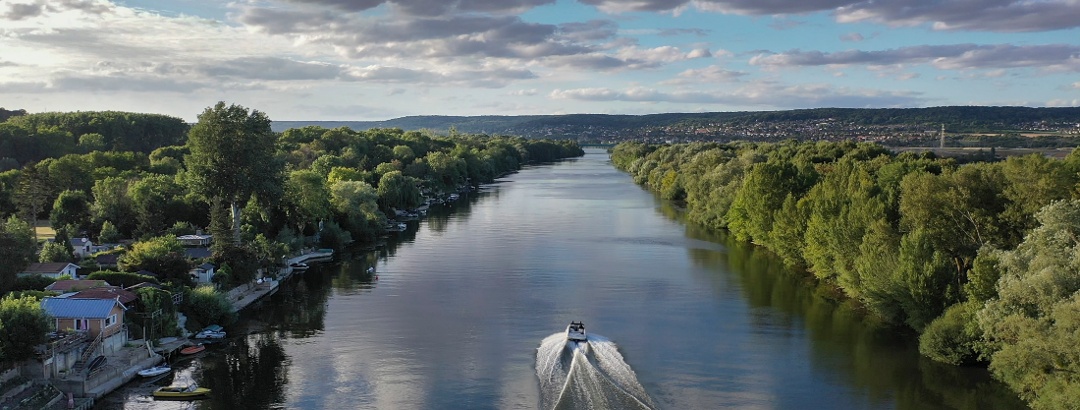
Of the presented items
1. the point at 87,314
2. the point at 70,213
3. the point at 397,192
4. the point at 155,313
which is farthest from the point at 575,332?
the point at 397,192

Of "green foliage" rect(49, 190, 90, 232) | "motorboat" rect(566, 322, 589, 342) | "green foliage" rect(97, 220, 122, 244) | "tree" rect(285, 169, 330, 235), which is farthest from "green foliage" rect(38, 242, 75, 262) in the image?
"motorboat" rect(566, 322, 589, 342)

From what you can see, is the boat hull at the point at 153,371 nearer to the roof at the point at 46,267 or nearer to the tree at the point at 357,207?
the roof at the point at 46,267

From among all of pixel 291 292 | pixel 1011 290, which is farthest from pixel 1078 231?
pixel 291 292

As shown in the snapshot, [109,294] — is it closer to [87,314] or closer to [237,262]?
[87,314]

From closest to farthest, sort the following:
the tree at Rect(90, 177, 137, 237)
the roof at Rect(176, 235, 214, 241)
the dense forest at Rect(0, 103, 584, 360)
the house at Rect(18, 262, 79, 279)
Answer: the dense forest at Rect(0, 103, 584, 360) → the house at Rect(18, 262, 79, 279) → the roof at Rect(176, 235, 214, 241) → the tree at Rect(90, 177, 137, 237)

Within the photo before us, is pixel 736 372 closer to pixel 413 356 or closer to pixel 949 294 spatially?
pixel 949 294

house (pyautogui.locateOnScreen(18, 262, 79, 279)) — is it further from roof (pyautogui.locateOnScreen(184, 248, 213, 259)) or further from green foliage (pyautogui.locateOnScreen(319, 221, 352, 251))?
green foliage (pyautogui.locateOnScreen(319, 221, 352, 251))

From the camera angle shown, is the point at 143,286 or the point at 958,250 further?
the point at 958,250

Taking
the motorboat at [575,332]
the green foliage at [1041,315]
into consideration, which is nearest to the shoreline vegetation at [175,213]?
the motorboat at [575,332]
